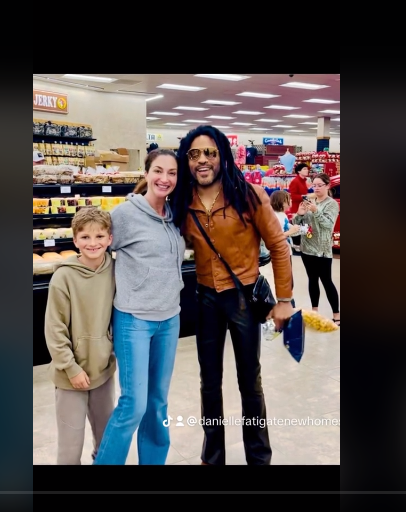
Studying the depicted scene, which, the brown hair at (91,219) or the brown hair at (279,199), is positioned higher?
the brown hair at (279,199)

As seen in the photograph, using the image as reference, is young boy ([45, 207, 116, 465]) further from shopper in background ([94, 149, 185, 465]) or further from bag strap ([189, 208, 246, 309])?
bag strap ([189, 208, 246, 309])

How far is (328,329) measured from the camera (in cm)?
252

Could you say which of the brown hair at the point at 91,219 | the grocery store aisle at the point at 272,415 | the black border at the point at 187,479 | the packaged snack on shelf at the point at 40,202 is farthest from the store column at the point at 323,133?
the brown hair at the point at 91,219

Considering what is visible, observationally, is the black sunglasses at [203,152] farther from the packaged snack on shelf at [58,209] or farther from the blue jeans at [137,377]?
the packaged snack on shelf at [58,209]

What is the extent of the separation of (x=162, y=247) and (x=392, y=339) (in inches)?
46.7

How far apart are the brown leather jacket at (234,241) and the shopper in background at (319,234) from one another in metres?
1.23

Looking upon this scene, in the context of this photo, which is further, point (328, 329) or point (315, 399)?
point (315, 399)

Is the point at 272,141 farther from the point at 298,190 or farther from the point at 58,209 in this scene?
the point at 58,209

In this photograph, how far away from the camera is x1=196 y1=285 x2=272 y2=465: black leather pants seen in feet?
7.23

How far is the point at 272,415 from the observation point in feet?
8.68

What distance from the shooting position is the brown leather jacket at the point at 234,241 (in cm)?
212
